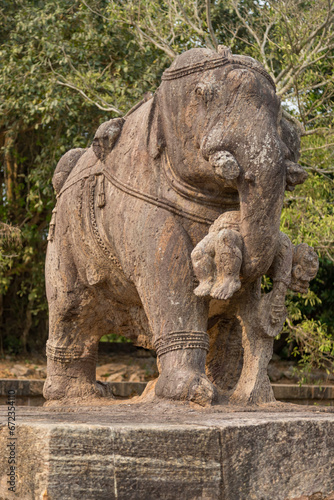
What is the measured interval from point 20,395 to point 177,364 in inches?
176

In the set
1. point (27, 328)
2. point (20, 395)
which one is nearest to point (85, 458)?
point (20, 395)

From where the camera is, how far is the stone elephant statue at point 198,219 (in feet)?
11.3

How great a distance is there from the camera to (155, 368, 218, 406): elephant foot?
11.1 ft

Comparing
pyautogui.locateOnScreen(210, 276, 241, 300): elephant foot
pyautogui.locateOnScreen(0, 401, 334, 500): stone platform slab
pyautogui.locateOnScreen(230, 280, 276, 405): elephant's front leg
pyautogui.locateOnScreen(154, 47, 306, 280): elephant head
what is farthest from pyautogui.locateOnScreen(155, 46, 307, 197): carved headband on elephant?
pyautogui.locateOnScreen(0, 401, 334, 500): stone platform slab

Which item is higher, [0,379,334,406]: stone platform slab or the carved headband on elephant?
the carved headband on elephant

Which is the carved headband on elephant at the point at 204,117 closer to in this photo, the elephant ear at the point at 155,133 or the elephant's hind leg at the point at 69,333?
the elephant ear at the point at 155,133

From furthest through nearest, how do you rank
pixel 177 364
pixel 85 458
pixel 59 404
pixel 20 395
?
1. pixel 20 395
2. pixel 59 404
3. pixel 177 364
4. pixel 85 458

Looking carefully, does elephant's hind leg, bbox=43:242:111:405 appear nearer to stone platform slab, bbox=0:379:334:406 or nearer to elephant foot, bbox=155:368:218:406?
elephant foot, bbox=155:368:218:406

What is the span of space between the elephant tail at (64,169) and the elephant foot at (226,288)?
1.51 meters

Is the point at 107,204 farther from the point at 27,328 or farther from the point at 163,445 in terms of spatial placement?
the point at 27,328

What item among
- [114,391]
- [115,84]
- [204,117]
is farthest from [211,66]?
[115,84]

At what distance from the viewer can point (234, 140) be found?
3.42 meters

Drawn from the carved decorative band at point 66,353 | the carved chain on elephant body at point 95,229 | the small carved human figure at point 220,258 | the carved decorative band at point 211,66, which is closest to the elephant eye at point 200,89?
the carved decorative band at point 211,66

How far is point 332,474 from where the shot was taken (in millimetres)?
3004
